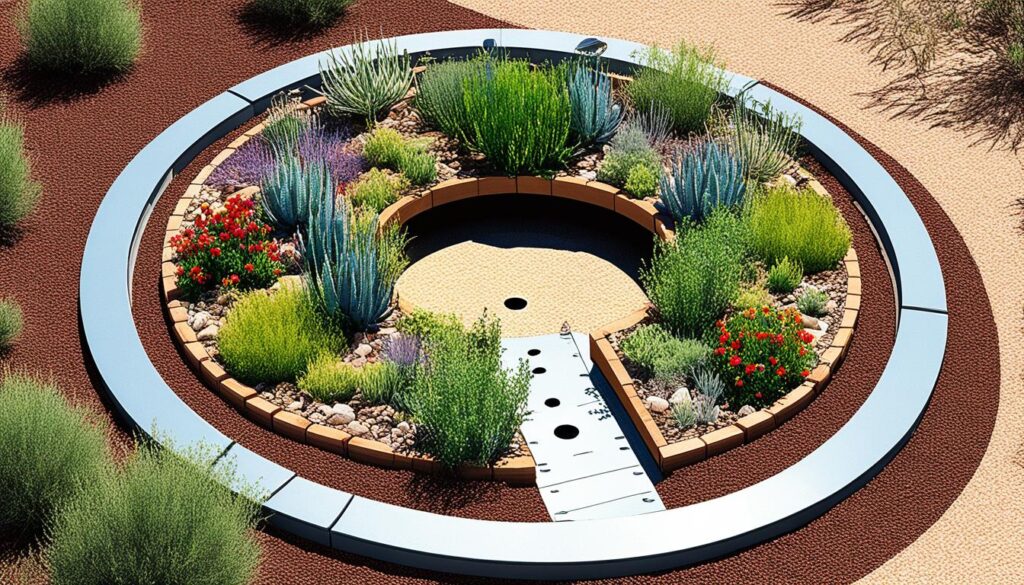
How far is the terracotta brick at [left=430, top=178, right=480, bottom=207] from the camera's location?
10.9 m

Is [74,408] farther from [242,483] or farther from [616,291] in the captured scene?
[616,291]

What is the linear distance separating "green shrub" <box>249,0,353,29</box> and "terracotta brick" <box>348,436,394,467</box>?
5.49 metres

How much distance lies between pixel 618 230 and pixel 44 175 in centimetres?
432

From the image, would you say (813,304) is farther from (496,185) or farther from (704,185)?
(496,185)

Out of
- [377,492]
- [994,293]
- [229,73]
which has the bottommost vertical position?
[377,492]

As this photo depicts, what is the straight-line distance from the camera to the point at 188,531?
7410 millimetres

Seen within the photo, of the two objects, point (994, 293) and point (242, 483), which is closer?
point (242, 483)

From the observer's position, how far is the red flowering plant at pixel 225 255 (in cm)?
984

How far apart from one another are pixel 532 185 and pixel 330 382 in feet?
9.15

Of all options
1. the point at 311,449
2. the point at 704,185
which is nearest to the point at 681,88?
the point at 704,185

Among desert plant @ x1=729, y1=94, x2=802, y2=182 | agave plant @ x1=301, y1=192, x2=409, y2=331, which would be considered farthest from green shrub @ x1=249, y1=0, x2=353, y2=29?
desert plant @ x1=729, y1=94, x2=802, y2=182

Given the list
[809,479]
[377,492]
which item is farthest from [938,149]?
[377,492]

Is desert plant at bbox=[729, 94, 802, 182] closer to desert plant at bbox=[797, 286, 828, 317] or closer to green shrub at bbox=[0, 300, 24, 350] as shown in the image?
desert plant at bbox=[797, 286, 828, 317]

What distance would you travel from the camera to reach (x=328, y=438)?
28.3 feet
